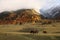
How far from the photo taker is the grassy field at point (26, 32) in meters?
2.88

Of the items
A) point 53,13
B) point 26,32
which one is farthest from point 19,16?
point 53,13

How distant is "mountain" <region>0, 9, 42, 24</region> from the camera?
3.09 m

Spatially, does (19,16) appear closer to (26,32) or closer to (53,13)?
(26,32)

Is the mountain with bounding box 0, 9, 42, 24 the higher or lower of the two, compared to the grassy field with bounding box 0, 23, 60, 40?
higher

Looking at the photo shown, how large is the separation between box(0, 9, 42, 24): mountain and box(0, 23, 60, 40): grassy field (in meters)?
0.09

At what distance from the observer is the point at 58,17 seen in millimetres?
Answer: 2969

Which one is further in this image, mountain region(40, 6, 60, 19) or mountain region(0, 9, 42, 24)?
mountain region(0, 9, 42, 24)

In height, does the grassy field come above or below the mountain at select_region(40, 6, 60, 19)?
below

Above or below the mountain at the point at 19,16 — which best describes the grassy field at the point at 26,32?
below

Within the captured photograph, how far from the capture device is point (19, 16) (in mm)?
3125

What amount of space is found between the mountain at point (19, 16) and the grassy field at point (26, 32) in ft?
0.30

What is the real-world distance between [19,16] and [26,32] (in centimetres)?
32

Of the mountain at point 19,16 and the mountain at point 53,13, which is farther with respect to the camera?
the mountain at point 19,16

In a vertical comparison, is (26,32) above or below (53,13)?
below
